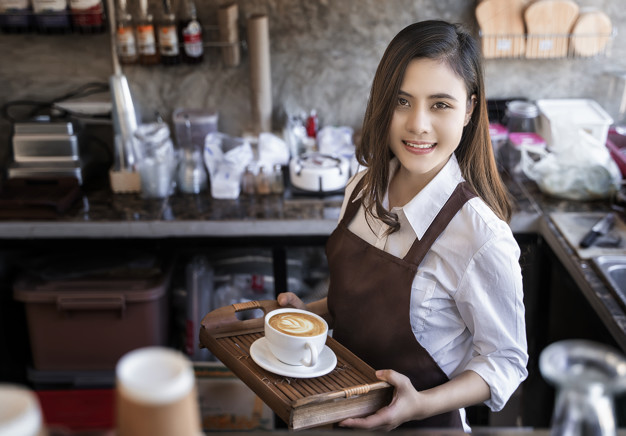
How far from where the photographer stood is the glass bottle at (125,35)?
2881 mm

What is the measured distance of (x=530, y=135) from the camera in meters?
2.91

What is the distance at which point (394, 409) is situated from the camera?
1266 millimetres

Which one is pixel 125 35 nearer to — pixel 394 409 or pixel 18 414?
pixel 394 409

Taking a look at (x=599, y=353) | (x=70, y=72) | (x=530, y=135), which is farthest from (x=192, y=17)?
(x=599, y=353)

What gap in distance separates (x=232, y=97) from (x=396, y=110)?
1.82 meters

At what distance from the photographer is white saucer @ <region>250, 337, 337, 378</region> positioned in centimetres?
130

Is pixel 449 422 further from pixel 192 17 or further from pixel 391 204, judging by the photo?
pixel 192 17

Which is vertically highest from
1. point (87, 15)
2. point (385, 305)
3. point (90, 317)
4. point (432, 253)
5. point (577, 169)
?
point (87, 15)

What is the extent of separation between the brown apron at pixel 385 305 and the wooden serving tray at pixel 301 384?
121mm

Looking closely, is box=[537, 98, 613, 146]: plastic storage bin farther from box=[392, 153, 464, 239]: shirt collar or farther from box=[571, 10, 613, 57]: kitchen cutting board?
→ box=[392, 153, 464, 239]: shirt collar

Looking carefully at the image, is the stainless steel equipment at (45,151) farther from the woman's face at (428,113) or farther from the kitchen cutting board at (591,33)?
the kitchen cutting board at (591,33)

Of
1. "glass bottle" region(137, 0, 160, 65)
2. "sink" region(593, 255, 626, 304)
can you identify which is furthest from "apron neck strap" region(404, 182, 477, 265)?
"glass bottle" region(137, 0, 160, 65)

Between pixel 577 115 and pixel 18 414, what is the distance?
266cm

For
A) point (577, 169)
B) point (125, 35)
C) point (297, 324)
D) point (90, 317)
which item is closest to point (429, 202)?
point (297, 324)
